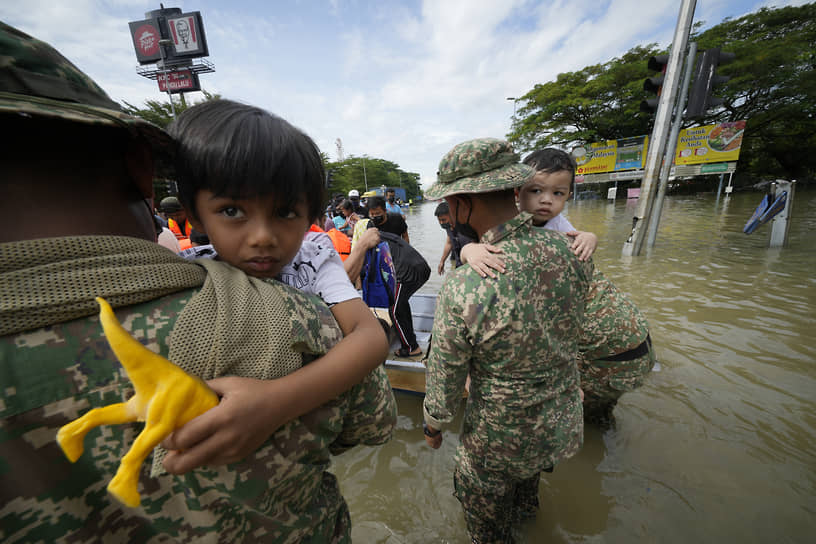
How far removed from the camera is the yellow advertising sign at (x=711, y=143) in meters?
16.9

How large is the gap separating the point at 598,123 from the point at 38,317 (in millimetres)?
31472

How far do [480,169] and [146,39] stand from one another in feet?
119

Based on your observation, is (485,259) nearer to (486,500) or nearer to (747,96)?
(486,500)

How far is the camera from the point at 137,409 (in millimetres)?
449

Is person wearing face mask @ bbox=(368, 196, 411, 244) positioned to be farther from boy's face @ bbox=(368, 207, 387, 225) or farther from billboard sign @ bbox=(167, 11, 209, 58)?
billboard sign @ bbox=(167, 11, 209, 58)

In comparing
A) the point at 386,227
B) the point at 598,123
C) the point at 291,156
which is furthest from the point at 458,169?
the point at 598,123

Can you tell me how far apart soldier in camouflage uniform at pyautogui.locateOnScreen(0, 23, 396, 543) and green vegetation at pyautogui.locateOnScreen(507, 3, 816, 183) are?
30094mm

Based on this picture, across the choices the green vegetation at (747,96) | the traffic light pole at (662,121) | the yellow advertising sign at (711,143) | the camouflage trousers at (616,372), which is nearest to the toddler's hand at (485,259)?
the camouflage trousers at (616,372)

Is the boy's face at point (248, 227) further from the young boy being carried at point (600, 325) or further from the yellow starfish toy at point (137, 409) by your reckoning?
the young boy being carried at point (600, 325)

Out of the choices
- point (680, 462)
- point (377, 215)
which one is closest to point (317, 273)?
point (377, 215)

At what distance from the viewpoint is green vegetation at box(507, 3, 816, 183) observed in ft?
60.2

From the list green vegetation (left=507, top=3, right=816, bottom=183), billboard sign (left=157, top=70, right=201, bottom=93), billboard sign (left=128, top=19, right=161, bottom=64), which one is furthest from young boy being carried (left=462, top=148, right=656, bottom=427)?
billboard sign (left=128, top=19, right=161, bottom=64)

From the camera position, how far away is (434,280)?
812 cm

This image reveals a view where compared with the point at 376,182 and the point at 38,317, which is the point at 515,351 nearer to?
the point at 38,317
